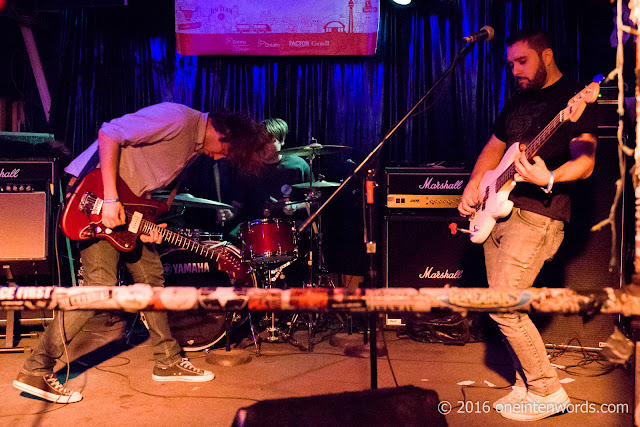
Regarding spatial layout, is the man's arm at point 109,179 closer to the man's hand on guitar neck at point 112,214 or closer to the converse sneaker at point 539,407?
the man's hand on guitar neck at point 112,214

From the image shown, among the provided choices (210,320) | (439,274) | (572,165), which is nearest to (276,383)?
(210,320)

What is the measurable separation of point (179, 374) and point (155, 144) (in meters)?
1.46

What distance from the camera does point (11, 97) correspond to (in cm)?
636

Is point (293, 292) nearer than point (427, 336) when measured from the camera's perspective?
Yes

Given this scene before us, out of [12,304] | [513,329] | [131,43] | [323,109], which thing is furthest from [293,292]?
[131,43]

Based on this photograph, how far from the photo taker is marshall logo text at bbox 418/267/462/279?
449 centimetres

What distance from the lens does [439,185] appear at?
446cm

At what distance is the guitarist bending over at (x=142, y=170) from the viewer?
301cm

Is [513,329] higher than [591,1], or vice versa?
[591,1]

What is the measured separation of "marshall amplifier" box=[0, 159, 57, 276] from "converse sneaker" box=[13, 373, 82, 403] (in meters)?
1.46

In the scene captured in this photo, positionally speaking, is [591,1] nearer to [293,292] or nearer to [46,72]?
[293,292]

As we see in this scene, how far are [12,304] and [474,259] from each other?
12.3 feet

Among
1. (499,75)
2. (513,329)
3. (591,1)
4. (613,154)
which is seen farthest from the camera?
(499,75)

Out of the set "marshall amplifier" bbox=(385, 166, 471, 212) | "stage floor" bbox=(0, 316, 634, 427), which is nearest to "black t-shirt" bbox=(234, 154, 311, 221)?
"marshall amplifier" bbox=(385, 166, 471, 212)
